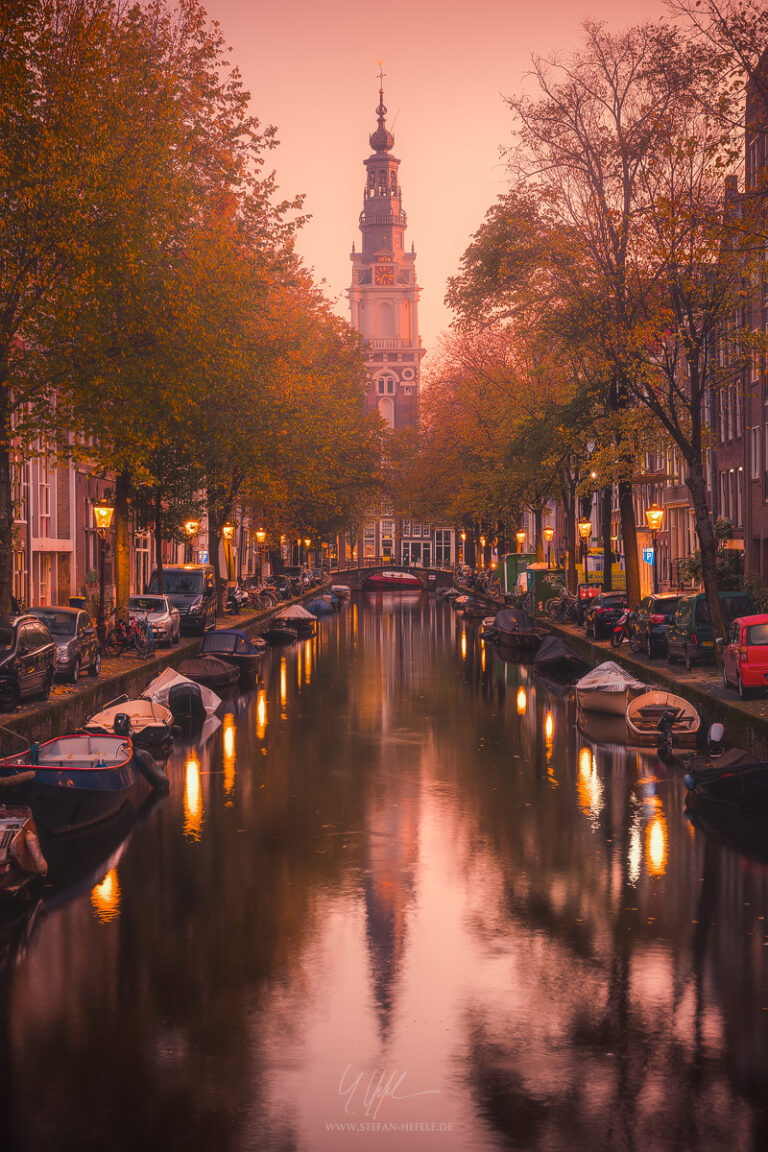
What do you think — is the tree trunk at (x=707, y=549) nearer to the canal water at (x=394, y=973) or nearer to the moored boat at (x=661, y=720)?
the moored boat at (x=661, y=720)

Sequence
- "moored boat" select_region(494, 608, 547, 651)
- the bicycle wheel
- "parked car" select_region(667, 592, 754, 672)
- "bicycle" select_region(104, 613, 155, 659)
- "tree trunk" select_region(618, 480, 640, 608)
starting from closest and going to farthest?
1. "parked car" select_region(667, 592, 754, 672)
2. "bicycle" select_region(104, 613, 155, 659)
3. the bicycle wheel
4. "tree trunk" select_region(618, 480, 640, 608)
5. "moored boat" select_region(494, 608, 547, 651)

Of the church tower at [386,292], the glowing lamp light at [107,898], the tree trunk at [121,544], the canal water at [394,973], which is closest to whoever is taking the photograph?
the canal water at [394,973]

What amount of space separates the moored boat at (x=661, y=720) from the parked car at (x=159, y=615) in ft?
63.9

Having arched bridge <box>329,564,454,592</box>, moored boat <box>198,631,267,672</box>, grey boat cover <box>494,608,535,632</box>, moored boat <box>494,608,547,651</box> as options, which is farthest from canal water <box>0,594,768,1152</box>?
arched bridge <box>329,564,454,592</box>

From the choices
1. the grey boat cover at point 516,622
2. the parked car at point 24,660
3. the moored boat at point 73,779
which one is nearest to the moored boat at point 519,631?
the grey boat cover at point 516,622

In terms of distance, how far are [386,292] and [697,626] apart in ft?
533

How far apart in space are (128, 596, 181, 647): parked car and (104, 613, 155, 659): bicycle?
3222mm

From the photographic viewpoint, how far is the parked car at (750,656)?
88.3 ft

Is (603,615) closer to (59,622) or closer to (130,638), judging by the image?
(130,638)

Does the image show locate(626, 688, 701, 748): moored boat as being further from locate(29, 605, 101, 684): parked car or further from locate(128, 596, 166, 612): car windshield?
locate(128, 596, 166, 612): car windshield

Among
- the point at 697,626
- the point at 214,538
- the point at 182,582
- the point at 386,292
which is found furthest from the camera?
the point at 386,292

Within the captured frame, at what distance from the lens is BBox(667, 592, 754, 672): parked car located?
35156mm

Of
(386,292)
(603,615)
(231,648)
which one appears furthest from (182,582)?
(386,292)

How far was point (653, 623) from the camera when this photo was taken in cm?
3897
